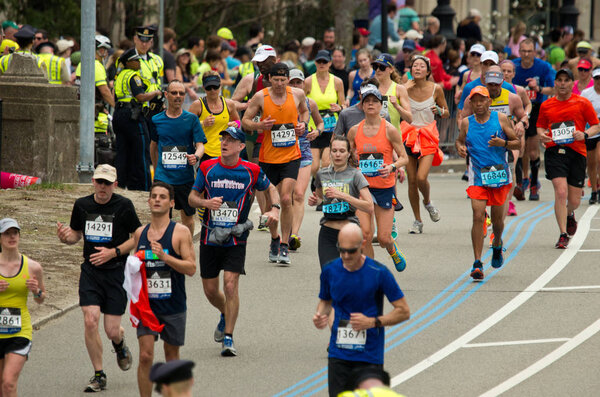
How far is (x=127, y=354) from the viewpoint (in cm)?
946

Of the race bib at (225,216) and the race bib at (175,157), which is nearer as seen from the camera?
the race bib at (225,216)

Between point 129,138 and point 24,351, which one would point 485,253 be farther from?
point 24,351

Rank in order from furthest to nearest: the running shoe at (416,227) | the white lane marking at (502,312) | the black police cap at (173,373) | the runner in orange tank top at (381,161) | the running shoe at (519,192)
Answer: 1. the running shoe at (519,192)
2. the running shoe at (416,227)
3. the runner in orange tank top at (381,161)
4. the white lane marking at (502,312)
5. the black police cap at (173,373)

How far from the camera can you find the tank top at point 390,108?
14.6m

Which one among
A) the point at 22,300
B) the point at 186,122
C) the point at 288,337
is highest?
the point at 186,122

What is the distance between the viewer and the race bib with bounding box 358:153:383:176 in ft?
39.6

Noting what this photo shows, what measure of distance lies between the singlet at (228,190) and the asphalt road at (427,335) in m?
1.06

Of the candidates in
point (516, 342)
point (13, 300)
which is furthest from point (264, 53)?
point (13, 300)

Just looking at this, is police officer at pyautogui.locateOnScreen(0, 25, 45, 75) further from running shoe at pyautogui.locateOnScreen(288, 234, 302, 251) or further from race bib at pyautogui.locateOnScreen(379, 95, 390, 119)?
race bib at pyautogui.locateOnScreen(379, 95, 390, 119)

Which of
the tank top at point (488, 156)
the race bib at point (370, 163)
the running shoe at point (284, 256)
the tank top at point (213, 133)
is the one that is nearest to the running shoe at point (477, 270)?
the tank top at point (488, 156)

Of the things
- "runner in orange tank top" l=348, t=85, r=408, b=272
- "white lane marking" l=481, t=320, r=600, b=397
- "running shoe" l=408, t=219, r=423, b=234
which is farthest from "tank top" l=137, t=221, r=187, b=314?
"running shoe" l=408, t=219, r=423, b=234

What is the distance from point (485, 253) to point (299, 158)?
256 centimetres

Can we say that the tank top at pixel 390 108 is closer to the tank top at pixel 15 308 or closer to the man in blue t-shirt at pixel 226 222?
the man in blue t-shirt at pixel 226 222

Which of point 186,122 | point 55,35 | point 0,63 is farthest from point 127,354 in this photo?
point 55,35
